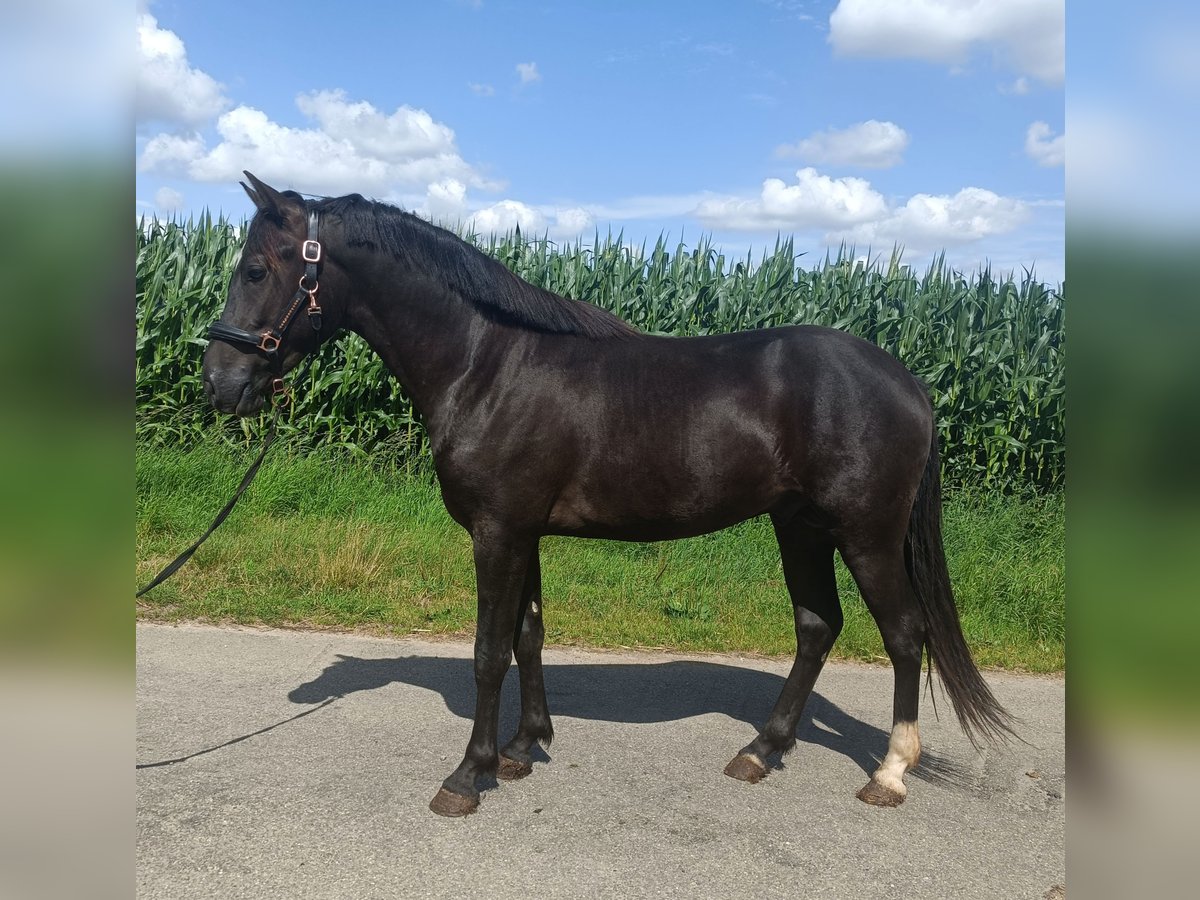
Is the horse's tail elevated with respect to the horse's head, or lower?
lower

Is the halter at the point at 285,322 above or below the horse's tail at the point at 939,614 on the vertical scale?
above

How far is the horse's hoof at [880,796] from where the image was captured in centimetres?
348

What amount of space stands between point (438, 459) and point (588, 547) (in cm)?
354

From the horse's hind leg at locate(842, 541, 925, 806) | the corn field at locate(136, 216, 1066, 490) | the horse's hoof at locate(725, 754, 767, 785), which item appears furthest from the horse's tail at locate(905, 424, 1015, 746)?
the corn field at locate(136, 216, 1066, 490)

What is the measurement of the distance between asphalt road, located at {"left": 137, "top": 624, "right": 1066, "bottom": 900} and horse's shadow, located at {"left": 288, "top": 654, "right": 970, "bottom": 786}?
2 cm

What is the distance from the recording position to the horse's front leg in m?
3.44

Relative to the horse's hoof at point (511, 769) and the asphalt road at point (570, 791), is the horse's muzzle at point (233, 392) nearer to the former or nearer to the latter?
the asphalt road at point (570, 791)

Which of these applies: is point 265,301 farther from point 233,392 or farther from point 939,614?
point 939,614

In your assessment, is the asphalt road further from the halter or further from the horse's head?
the horse's head

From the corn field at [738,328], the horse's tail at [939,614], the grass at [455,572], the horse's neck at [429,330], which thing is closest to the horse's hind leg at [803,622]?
the horse's tail at [939,614]

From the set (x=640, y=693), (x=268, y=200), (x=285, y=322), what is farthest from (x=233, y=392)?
(x=640, y=693)

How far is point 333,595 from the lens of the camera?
5934mm
